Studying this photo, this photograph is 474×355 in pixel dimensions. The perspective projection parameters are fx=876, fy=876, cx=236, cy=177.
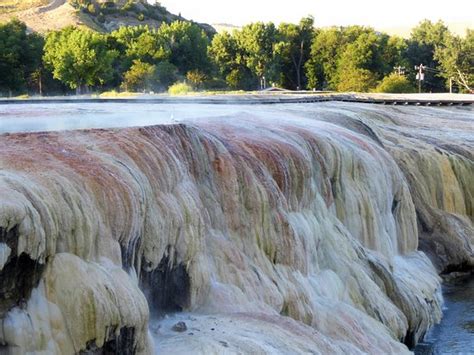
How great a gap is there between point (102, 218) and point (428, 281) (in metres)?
11.5

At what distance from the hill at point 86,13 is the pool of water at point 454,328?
3933 inches

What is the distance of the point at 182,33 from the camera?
77.0 metres

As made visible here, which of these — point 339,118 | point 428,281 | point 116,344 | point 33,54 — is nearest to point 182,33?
point 33,54

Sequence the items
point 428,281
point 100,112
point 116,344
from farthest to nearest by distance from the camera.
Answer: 1. point 100,112
2. point 428,281
3. point 116,344

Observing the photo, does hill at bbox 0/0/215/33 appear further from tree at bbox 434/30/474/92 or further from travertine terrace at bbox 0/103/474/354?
travertine terrace at bbox 0/103/474/354

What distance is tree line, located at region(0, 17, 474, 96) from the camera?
59344 millimetres

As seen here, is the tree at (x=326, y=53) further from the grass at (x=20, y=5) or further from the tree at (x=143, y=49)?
the grass at (x=20, y=5)

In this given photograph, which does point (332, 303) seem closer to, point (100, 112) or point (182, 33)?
point (100, 112)

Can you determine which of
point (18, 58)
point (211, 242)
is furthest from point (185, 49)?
point (211, 242)

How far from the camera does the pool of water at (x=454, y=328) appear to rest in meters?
17.3

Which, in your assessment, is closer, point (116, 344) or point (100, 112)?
point (116, 344)

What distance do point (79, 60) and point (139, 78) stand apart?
4.92 meters

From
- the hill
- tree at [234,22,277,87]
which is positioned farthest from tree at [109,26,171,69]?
the hill

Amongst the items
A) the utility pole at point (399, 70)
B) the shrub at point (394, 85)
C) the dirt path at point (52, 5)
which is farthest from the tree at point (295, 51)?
the dirt path at point (52, 5)
